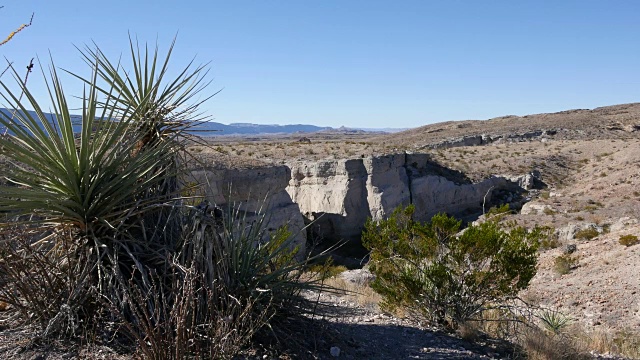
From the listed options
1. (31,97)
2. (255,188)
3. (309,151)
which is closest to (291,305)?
(31,97)

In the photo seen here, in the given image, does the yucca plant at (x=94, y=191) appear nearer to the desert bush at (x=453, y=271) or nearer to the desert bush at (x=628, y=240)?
the desert bush at (x=453, y=271)

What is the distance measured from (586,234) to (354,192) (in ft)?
32.6

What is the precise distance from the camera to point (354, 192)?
24.0 meters

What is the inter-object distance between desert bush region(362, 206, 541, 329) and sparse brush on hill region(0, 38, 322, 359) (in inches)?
108

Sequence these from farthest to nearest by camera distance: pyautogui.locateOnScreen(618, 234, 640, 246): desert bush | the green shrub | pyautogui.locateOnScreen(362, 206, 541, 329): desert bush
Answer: the green shrub
pyautogui.locateOnScreen(618, 234, 640, 246): desert bush
pyautogui.locateOnScreen(362, 206, 541, 329): desert bush

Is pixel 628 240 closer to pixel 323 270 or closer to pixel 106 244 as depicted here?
pixel 323 270

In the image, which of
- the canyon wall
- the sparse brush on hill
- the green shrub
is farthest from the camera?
the canyon wall

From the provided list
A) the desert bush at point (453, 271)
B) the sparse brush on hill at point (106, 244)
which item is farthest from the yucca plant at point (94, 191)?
the desert bush at point (453, 271)

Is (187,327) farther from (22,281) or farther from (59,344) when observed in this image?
(22,281)

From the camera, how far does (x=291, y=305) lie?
181 inches

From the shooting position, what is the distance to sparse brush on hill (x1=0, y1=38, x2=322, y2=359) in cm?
379

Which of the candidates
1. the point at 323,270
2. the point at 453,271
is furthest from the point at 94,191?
the point at 453,271

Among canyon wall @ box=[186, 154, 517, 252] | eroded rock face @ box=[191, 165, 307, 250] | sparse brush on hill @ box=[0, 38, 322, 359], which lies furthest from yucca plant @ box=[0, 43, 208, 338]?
canyon wall @ box=[186, 154, 517, 252]

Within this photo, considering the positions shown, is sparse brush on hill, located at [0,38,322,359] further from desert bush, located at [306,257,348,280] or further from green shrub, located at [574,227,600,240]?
green shrub, located at [574,227,600,240]
